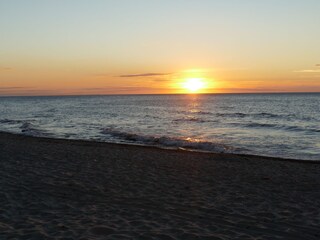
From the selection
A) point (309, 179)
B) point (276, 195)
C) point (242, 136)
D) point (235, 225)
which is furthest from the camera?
point (242, 136)

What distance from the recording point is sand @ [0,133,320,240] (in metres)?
6.76

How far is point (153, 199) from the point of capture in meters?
8.98

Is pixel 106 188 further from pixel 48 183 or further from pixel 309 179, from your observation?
pixel 309 179

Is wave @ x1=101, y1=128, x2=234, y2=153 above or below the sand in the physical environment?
below

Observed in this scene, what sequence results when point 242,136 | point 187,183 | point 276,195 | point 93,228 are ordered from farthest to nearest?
point 242,136 < point 187,183 < point 276,195 < point 93,228

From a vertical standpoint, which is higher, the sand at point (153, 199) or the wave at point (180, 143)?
the sand at point (153, 199)

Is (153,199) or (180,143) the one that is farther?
(180,143)

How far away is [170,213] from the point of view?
7875 millimetres

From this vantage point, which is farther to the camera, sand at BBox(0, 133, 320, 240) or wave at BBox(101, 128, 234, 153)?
wave at BBox(101, 128, 234, 153)

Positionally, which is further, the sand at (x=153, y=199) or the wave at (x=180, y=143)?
the wave at (x=180, y=143)

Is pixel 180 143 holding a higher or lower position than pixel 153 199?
lower

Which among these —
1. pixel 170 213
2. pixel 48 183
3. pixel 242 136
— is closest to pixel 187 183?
pixel 170 213

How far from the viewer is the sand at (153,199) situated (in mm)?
6762

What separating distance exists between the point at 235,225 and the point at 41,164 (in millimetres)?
8419
